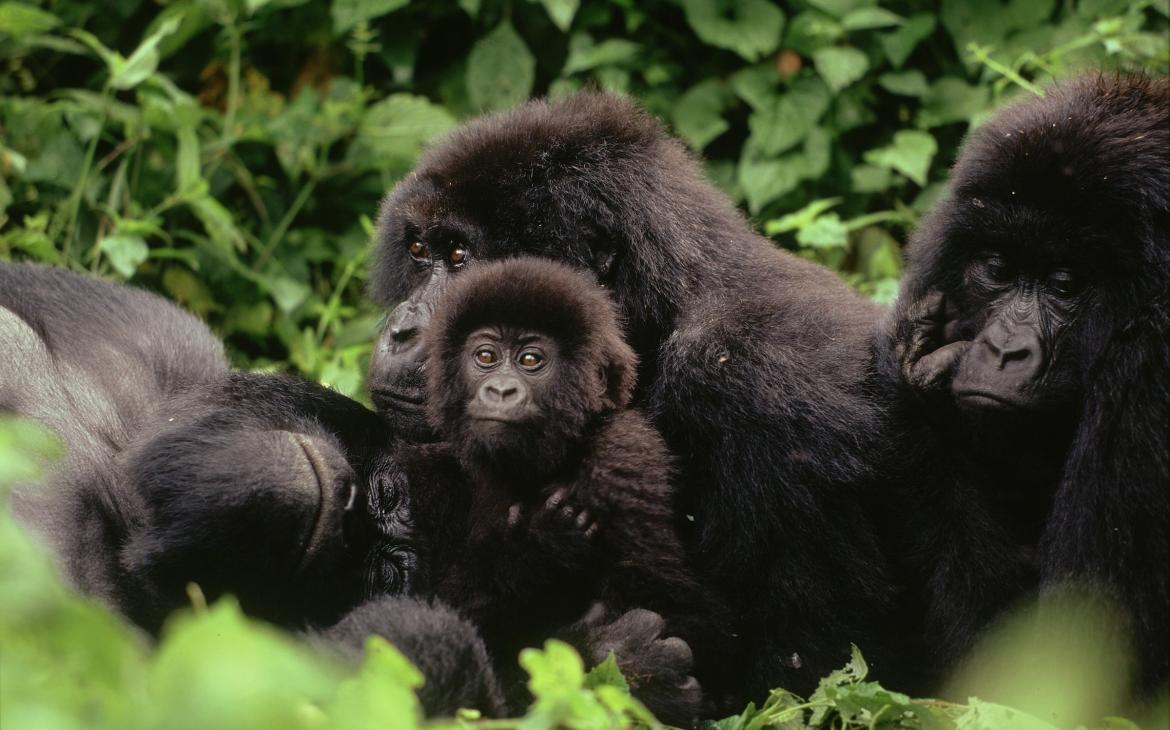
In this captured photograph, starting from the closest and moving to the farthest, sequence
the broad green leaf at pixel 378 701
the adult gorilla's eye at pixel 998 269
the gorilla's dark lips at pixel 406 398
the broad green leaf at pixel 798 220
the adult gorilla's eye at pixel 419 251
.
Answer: the broad green leaf at pixel 378 701 < the adult gorilla's eye at pixel 998 269 < the gorilla's dark lips at pixel 406 398 < the adult gorilla's eye at pixel 419 251 < the broad green leaf at pixel 798 220

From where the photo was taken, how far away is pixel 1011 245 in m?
2.90

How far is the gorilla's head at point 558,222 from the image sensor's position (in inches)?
138

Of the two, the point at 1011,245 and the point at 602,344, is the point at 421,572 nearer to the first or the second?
the point at 602,344

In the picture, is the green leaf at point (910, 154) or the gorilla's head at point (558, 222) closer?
the gorilla's head at point (558, 222)

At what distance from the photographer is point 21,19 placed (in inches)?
218

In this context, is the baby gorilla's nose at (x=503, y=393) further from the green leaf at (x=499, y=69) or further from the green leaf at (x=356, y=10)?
the green leaf at (x=356, y=10)

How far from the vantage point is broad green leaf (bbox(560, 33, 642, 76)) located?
5.83 meters

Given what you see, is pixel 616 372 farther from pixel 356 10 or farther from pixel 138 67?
pixel 356 10

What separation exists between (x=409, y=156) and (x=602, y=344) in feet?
9.26

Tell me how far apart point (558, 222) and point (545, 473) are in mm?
692

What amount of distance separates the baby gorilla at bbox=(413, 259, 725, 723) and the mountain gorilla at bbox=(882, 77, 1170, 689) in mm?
607

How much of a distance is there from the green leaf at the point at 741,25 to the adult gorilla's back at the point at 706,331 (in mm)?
1992

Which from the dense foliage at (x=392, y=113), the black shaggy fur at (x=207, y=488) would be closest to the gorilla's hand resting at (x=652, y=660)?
the black shaggy fur at (x=207, y=488)

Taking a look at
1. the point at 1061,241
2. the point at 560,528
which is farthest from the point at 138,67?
the point at 1061,241
